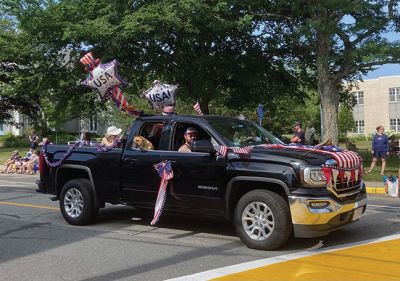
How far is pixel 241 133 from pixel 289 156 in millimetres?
1280

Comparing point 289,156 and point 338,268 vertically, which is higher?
point 289,156

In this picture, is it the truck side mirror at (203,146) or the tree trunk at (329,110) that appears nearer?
the truck side mirror at (203,146)

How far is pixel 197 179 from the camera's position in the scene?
7.50m

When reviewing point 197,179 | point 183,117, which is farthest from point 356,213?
point 183,117

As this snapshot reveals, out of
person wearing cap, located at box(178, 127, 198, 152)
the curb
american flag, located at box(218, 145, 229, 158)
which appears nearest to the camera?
american flag, located at box(218, 145, 229, 158)

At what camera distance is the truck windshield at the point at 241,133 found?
7645 millimetres

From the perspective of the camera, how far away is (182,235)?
8.02 m

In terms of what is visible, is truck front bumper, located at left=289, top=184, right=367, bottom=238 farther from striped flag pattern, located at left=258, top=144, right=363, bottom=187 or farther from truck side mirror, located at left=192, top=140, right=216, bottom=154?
truck side mirror, located at left=192, top=140, right=216, bottom=154

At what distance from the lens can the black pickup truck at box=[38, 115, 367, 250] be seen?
21.8 ft

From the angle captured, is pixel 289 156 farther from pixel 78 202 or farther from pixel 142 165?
pixel 78 202

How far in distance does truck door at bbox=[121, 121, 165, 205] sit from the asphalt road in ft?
2.12

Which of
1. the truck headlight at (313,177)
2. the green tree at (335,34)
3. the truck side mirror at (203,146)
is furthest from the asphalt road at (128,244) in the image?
the green tree at (335,34)

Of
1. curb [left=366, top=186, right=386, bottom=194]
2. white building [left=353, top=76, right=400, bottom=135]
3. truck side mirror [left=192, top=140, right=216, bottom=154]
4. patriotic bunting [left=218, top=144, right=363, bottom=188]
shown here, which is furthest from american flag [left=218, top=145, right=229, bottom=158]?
white building [left=353, top=76, right=400, bottom=135]

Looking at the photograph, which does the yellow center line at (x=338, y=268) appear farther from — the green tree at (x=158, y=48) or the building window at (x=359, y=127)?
the building window at (x=359, y=127)
